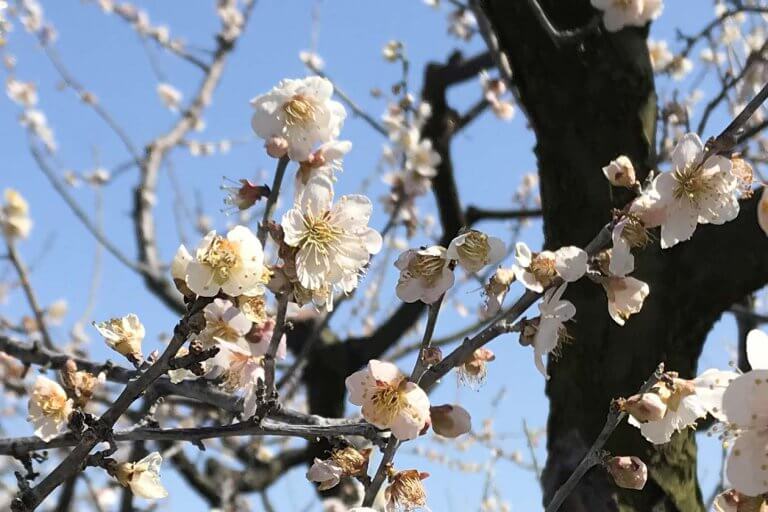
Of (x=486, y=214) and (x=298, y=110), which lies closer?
(x=298, y=110)

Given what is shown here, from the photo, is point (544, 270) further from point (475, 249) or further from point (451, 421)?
point (451, 421)

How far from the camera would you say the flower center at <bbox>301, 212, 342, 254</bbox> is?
0.86 m

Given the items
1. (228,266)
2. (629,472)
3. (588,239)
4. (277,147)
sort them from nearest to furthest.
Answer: (228,266), (629,472), (277,147), (588,239)

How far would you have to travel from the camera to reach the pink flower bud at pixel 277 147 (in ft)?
3.37

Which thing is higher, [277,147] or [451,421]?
[277,147]

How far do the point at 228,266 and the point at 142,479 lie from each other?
33 centimetres

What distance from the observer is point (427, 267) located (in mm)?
905

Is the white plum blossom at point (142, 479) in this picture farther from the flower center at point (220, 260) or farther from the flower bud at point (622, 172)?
the flower bud at point (622, 172)

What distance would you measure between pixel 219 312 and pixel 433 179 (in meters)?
2.32

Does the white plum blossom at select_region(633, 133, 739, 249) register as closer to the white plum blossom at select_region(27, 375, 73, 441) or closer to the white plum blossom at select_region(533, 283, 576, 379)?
the white plum blossom at select_region(533, 283, 576, 379)

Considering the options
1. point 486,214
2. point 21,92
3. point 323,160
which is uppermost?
point 21,92

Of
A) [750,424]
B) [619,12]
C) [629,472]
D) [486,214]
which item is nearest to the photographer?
[750,424]

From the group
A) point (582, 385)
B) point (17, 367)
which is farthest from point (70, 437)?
point (17, 367)

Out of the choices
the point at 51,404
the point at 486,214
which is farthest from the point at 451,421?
the point at 486,214
